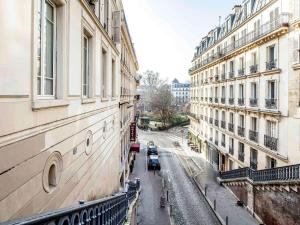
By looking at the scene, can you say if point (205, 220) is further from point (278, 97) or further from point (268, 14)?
point (268, 14)

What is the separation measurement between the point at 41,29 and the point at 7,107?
1.84 m

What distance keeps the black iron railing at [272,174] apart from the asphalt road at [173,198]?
3.41 m

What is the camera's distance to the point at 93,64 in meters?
8.68

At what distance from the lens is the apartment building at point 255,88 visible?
18.4 meters

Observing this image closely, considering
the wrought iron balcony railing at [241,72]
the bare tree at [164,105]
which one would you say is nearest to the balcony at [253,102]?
the wrought iron balcony railing at [241,72]

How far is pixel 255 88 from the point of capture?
24.0 metres

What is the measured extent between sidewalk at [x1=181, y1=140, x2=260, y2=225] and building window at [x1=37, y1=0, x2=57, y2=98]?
53.6 ft

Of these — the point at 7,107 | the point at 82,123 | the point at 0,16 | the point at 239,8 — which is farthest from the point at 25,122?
the point at 239,8

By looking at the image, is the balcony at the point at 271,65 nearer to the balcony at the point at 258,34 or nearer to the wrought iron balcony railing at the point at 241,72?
the balcony at the point at 258,34

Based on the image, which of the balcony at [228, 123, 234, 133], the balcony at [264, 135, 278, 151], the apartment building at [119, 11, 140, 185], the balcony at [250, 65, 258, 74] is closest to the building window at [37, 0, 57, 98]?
the apartment building at [119, 11, 140, 185]

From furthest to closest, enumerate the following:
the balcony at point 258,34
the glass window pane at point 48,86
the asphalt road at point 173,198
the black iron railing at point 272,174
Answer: the asphalt road at point 173,198
the balcony at point 258,34
the black iron railing at point 272,174
the glass window pane at point 48,86

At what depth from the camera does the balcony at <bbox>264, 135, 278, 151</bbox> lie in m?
20.0

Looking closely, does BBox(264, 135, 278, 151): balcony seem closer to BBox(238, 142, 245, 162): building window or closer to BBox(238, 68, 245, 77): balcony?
BBox(238, 142, 245, 162): building window

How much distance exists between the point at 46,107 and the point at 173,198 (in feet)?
68.3
